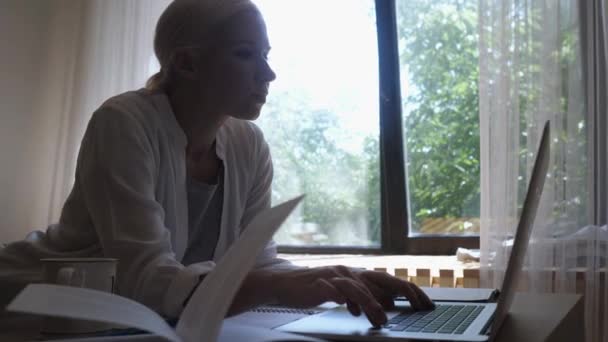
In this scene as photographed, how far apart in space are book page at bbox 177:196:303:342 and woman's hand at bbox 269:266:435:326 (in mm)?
254

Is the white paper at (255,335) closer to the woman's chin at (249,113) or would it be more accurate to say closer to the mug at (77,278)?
the mug at (77,278)

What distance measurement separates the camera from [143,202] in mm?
1099

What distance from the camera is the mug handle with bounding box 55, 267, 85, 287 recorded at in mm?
690

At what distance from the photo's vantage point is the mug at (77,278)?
683mm

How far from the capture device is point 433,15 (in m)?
2.65

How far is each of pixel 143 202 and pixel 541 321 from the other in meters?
0.64

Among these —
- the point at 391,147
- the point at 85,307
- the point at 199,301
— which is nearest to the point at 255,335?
the point at 199,301

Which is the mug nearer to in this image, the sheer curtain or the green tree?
the sheer curtain

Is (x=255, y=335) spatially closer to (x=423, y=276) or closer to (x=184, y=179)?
(x=184, y=179)

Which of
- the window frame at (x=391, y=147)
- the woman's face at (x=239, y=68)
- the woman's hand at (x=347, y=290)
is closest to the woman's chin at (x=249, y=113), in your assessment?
the woman's face at (x=239, y=68)

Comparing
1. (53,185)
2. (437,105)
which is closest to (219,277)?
(437,105)

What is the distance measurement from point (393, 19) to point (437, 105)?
0.40 meters

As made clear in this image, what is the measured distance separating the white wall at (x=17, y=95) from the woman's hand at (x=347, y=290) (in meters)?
2.11

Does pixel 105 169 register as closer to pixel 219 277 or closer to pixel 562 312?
pixel 219 277
